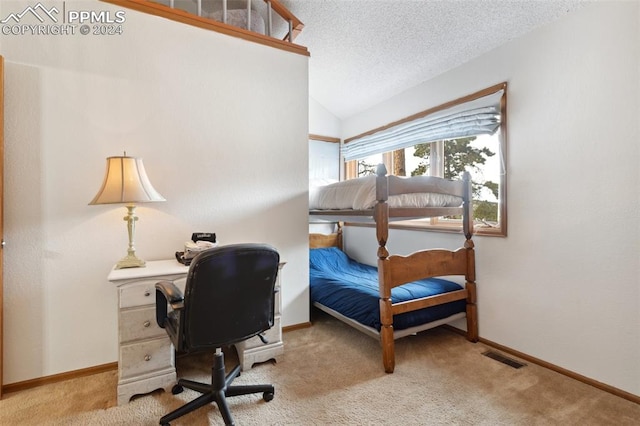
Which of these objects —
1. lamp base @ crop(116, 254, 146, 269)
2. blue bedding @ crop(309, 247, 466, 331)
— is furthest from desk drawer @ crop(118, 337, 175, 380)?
blue bedding @ crop(309, 247, 466, 331)

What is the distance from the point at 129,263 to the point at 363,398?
166 cm

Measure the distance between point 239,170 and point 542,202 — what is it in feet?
7.54

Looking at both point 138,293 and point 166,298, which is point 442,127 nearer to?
point 166,298

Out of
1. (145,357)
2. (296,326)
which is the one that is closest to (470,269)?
(296,326)

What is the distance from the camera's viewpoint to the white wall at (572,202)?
1813 mm

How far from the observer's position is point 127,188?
189 cm

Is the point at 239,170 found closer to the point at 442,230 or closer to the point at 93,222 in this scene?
the point at 93,222

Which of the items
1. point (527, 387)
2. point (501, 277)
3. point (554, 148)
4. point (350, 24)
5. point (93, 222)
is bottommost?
point (527, 387)

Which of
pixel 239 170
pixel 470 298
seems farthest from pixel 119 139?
pixel 470 298

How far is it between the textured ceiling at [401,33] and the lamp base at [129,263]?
236cm

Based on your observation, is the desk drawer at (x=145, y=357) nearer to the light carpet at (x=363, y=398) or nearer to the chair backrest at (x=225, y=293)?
the light carpet at (x=363, y=398)

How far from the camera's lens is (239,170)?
8.45 feet

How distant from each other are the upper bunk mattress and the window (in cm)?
33

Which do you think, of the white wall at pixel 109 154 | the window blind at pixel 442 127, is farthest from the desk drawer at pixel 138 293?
the window blind at pixel 442 127
